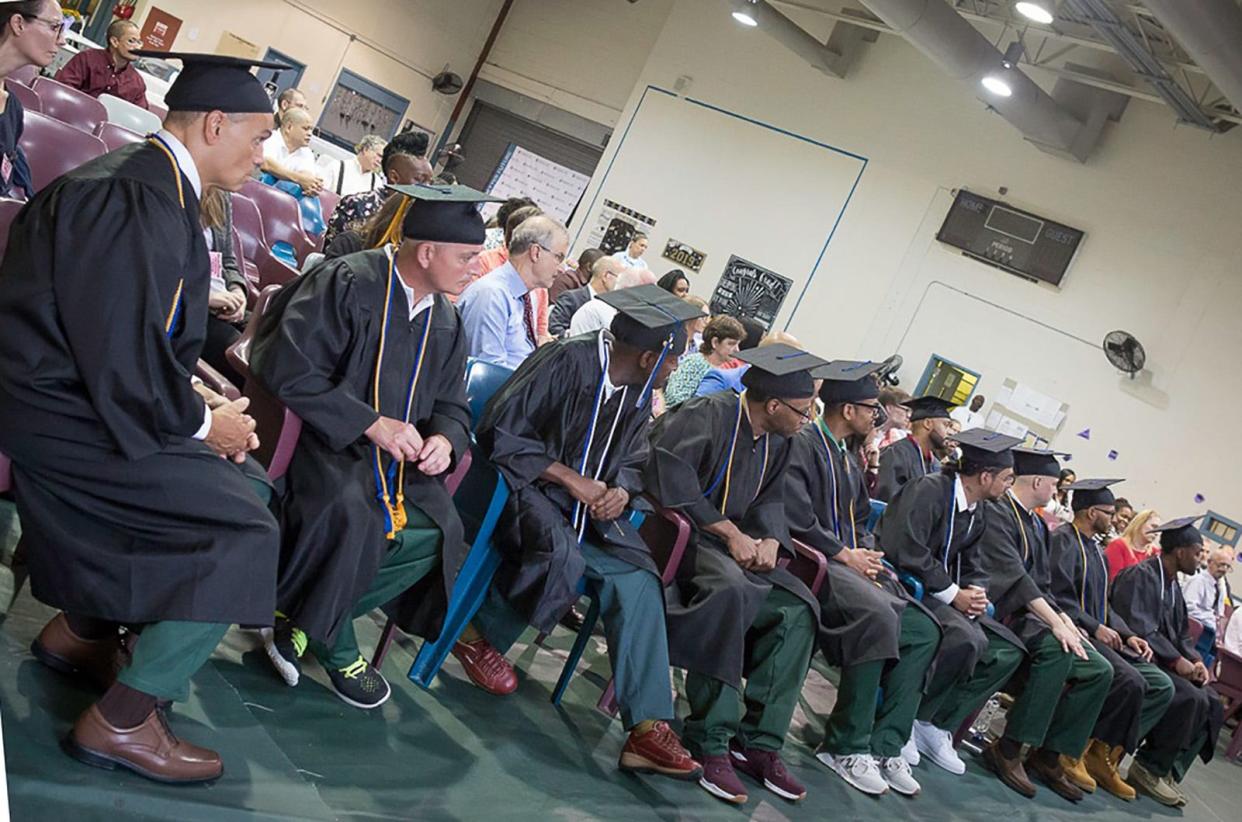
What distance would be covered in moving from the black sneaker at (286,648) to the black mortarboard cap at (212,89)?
1.45 meters

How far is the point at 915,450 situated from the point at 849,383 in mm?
1754

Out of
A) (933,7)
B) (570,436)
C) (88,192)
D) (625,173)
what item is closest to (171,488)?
(88,192)

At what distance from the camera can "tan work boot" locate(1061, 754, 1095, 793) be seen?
19.7 ft

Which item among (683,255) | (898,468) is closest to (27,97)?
(898,468)

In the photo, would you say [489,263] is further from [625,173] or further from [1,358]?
[625,173]

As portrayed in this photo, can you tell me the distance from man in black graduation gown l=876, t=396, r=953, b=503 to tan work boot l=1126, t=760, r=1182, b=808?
6.75 ft

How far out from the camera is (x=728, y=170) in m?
14.4

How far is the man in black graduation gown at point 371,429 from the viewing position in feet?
10.1

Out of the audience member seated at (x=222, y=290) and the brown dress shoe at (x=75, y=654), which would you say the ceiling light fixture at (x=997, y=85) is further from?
the brown dress shoe at (x=75, y=654)

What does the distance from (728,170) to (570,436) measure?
36.1 feet

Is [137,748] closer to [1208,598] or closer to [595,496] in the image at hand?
[595,496]

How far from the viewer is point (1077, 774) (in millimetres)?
6043

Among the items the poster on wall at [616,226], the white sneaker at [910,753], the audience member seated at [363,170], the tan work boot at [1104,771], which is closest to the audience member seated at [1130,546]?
the tan work boot at [1104,771]

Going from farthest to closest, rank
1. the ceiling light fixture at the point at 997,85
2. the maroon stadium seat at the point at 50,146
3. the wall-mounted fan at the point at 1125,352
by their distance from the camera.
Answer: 1. the wall-mounted fan at the point at 1125,352
2. the ceiling light fixture at the point at 997,85
3. the maroon stadium seat at the point at 50,146
